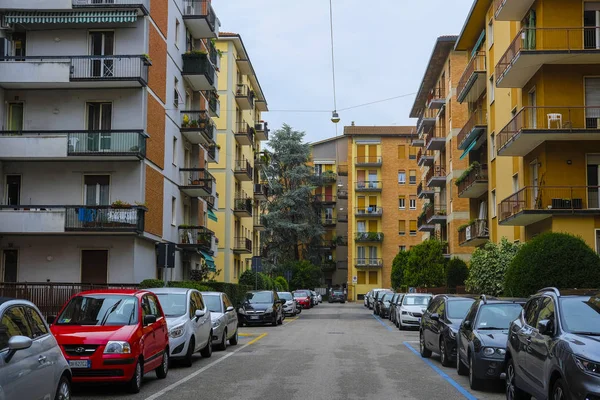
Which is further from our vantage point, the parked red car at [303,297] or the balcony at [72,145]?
the parked red car at [303,297]

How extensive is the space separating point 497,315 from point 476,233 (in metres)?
27.3

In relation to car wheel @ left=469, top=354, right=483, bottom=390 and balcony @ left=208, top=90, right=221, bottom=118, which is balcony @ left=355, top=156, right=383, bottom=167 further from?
car wheel @ left=469, top=354, right=483, bottom=390

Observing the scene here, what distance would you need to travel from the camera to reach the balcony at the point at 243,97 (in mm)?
58594

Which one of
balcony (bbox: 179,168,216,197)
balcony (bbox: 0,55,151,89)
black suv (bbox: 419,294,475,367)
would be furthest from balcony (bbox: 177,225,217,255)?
black suv (bbox: 419,294,475,367)

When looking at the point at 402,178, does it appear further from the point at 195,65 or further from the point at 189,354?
the point at 189,354

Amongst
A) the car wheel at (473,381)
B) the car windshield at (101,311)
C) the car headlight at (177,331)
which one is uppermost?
the car windshield at (101,311)

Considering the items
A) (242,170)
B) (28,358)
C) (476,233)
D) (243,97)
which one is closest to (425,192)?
(242,170)

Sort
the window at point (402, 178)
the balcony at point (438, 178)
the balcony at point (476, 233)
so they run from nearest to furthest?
the balcony at point (476, 233) → the balcony at point (438, 178) → the window at point (402, 178)

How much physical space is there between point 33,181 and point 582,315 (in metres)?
27.0

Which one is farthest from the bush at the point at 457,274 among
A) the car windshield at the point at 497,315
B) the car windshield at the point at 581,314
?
the car windshield at the point at 581,314

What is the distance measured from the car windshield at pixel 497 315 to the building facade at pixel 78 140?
19188mm

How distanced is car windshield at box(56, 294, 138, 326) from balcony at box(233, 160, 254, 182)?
1758 inches

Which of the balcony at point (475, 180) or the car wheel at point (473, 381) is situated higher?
the balcony at point (475, 180)

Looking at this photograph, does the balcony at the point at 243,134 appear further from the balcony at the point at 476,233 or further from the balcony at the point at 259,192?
the balcony at the point at 476,233
